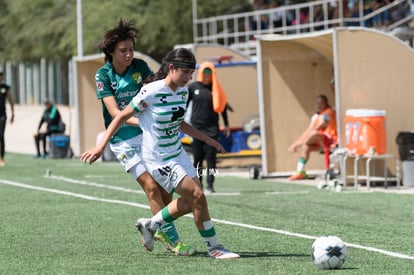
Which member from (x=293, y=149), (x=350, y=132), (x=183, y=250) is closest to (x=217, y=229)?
(x=183, y=250)

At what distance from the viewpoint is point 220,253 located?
9445mm

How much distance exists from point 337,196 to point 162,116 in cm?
745

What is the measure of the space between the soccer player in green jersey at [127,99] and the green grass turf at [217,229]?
0.88 feet

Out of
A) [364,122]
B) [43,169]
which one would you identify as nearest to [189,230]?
[364,122]

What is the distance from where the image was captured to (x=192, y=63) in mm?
9383

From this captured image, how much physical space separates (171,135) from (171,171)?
297mm

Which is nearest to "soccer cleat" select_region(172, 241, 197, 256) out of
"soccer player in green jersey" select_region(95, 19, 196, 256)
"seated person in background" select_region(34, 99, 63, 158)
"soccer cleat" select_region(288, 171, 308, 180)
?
"soccer player in green jersey" select_region(95, 19, 196, 256)

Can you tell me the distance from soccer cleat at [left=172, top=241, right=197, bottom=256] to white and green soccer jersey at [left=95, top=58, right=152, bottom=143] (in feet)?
3.38

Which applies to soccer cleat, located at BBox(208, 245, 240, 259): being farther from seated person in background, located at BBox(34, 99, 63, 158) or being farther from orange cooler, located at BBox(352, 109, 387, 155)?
seated person in background, located at BBox(34, 99, 63, 158)

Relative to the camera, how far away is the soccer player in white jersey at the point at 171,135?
30.6 feet

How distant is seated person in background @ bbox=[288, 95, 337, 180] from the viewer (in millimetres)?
19906

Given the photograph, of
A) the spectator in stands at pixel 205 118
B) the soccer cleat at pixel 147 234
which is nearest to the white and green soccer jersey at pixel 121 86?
the soccer cleat at pixel 147 234

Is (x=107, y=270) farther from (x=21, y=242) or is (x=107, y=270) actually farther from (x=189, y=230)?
(x=189, y=230)

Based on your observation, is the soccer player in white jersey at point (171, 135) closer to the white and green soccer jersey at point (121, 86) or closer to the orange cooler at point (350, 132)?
the white and green soccer jersey at point (121, 86)
